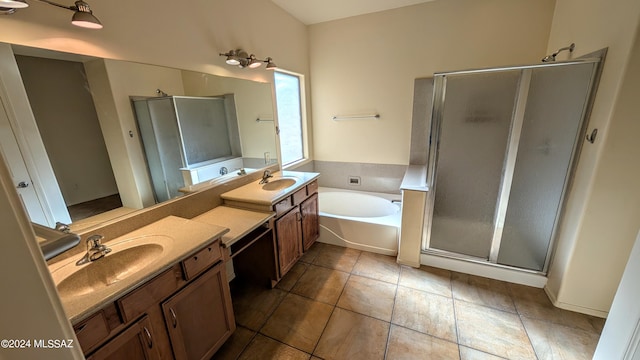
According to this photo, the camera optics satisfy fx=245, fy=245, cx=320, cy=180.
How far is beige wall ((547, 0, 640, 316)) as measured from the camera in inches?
55.8

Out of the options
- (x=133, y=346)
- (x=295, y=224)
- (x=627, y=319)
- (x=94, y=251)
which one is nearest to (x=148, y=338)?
(x=133, y=346)

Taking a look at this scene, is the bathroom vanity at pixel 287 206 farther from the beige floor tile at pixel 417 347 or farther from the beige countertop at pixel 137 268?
the beige floor tile at pixel 417 347

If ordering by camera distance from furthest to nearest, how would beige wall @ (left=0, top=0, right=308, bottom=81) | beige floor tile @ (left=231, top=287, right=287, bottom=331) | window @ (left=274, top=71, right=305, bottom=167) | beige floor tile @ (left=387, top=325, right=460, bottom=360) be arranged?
window @ (left=274, top=71, right=305, bottom=167)
beige floor tile @ (left=231, top=287, right=287, bottom=331)
beige floor tile @ (left=387, top=325, right=460, bottom=360)
beige wall @ (left=0, top=0, right=308, bottom=81)

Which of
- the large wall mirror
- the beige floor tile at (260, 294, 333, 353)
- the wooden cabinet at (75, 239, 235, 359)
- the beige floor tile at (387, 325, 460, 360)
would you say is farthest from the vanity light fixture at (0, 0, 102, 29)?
the beige floor tile at (387, 325, 460, 360)

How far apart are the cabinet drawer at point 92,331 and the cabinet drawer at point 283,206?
1116 millimetres

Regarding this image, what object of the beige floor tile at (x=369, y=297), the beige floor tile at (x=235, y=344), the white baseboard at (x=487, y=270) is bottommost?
the beige floor tile at (x=235, y=344)

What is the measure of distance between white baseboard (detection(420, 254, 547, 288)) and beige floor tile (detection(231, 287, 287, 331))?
1.44 m

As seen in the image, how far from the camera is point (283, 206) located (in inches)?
79.0

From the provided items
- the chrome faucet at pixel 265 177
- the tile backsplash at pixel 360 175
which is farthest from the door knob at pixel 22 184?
the tile backsplash at pixel 360 175

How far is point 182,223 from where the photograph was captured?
59.2 inches

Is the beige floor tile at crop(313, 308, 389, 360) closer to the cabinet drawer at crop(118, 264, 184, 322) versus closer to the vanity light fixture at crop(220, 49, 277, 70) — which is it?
the cabinet drawer at crop(118, 264, 184, 322)

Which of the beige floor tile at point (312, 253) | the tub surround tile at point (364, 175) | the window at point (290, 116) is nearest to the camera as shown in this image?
the beige floor tile at point (312, 253)

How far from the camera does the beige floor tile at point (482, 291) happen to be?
192cm

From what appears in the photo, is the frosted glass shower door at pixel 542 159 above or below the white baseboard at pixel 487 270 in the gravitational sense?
above
